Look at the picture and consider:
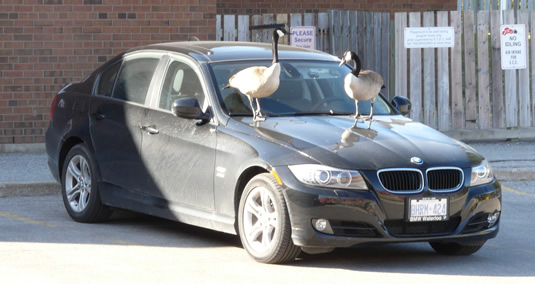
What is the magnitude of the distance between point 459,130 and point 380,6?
3.27m

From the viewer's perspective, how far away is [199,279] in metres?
7.49

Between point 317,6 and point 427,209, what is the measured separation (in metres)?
11.2

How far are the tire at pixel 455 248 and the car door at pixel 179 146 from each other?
5.74ft

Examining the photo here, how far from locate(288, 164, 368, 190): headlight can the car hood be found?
5 centimetres

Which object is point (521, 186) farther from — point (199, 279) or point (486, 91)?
point (199, 279)

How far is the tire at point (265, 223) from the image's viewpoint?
777 centimetres

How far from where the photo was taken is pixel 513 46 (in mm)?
16609

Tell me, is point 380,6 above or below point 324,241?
above

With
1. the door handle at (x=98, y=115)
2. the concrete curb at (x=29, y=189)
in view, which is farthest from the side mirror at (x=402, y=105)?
the concrete curb at (x=29, y=189)

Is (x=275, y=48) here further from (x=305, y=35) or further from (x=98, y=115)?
(x=305, y=35)

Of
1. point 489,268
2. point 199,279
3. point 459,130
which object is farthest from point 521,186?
point 199,279

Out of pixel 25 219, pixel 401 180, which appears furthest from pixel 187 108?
pixel 25 219

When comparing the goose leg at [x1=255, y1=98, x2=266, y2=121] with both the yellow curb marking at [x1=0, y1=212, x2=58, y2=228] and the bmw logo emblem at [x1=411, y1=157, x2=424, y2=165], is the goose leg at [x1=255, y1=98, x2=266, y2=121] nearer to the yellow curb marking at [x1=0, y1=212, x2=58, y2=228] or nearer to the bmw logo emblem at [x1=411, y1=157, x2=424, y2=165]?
the bmw logo emblem at [x1=411, y1=157, x2=424, y2=165]

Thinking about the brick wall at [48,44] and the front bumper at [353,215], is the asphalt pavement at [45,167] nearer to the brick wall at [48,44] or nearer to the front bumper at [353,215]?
the brick wall at [48,44]
